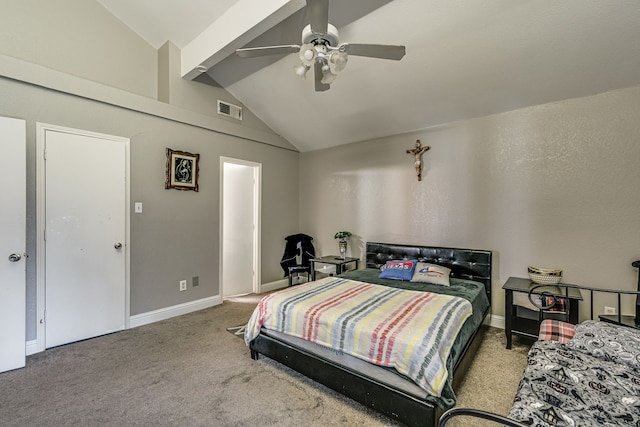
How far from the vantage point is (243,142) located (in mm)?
4750

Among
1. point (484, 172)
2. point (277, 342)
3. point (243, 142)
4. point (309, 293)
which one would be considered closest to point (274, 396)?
point (277, 342)

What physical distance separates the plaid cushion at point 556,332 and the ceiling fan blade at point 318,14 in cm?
281

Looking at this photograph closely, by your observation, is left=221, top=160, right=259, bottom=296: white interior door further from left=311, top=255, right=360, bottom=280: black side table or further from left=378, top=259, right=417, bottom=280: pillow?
left=378, top=259, right=417, bottom=280: pillow

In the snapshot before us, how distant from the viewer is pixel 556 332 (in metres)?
2.21

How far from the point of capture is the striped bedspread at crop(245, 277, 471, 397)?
180 cm

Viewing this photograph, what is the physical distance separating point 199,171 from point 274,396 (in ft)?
10.4

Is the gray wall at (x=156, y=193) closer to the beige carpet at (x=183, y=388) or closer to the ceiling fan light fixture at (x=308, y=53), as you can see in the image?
the beige carpet at (x=183, y=388)

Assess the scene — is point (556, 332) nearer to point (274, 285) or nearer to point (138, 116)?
point (274, 285)

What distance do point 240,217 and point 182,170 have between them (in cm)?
138

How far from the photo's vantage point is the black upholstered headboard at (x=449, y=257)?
354 centimetres

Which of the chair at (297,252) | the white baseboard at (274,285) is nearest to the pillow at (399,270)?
the chair at (297,252)

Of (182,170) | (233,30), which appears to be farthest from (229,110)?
(233,30)

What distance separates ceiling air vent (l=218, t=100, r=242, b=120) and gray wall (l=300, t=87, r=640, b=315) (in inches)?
85.0

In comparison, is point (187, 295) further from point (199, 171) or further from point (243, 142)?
point (243, 142)
